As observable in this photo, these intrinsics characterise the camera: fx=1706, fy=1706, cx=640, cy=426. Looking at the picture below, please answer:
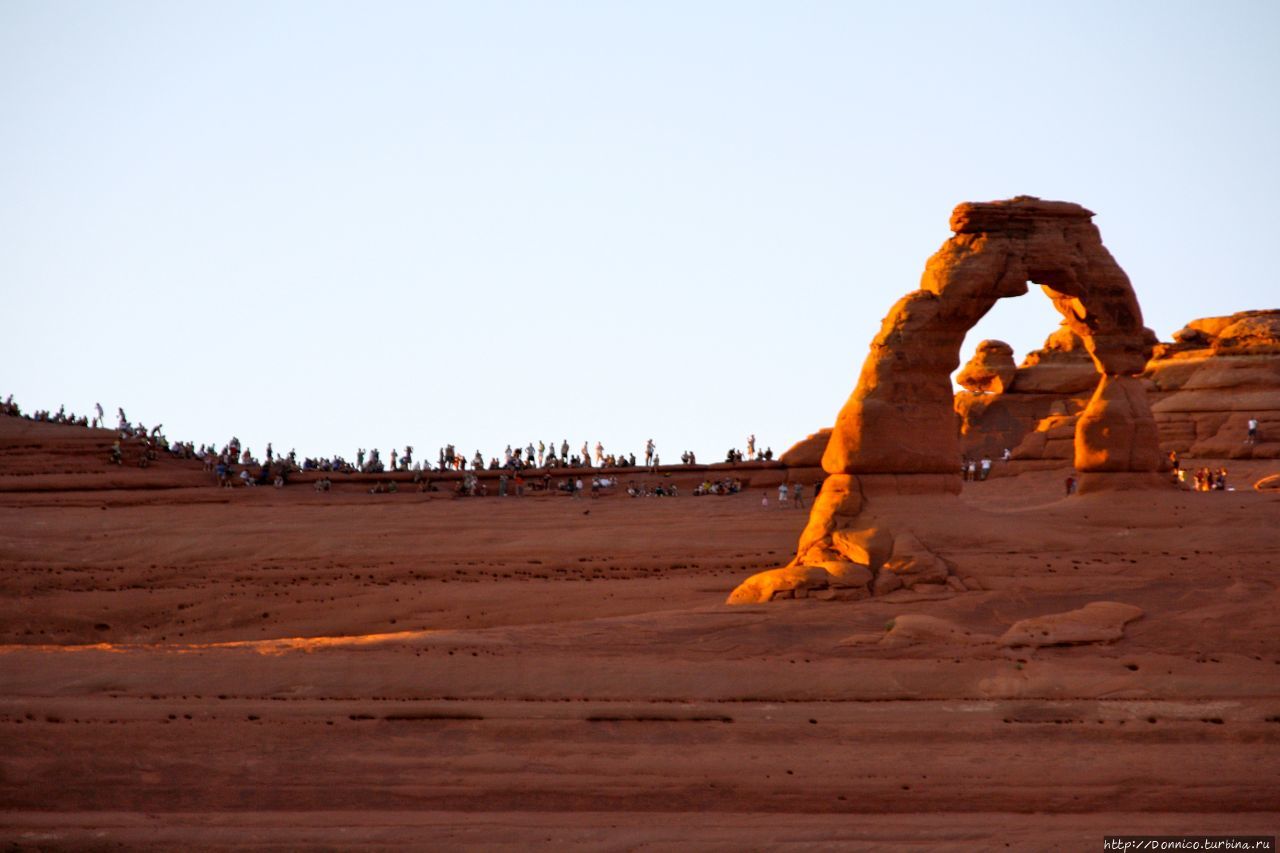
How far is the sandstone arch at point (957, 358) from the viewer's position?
95.3 feet

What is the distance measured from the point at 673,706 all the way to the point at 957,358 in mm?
10894

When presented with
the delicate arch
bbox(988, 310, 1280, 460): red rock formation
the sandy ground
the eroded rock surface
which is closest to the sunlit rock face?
bbox(988, 310, 1280, 460): red rock formation

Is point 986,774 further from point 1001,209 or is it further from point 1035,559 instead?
point 1001,209

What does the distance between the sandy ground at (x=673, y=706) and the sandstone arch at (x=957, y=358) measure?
0.97 metres

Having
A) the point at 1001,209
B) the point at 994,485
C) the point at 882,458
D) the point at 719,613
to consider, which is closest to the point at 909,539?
the point at 882,458

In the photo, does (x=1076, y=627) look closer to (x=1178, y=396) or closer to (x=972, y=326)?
(x=972, y=326)

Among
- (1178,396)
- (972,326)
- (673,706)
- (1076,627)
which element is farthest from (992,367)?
(673,706)

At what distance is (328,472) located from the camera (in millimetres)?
47562

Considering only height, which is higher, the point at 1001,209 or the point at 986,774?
the point at 1001,209

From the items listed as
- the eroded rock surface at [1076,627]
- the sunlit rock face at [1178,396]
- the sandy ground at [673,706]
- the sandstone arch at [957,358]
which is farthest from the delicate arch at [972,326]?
the sunlit rock face at [1178,396]

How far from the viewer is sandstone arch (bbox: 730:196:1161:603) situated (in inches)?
1144

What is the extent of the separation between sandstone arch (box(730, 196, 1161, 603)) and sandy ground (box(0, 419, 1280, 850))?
97cm

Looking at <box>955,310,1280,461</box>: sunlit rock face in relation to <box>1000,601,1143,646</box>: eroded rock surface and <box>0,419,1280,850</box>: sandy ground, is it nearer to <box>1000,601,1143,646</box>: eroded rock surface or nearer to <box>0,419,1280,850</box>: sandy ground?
<box>0,419,1280,850</box>: sandy ground

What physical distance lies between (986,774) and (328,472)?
31.5m
